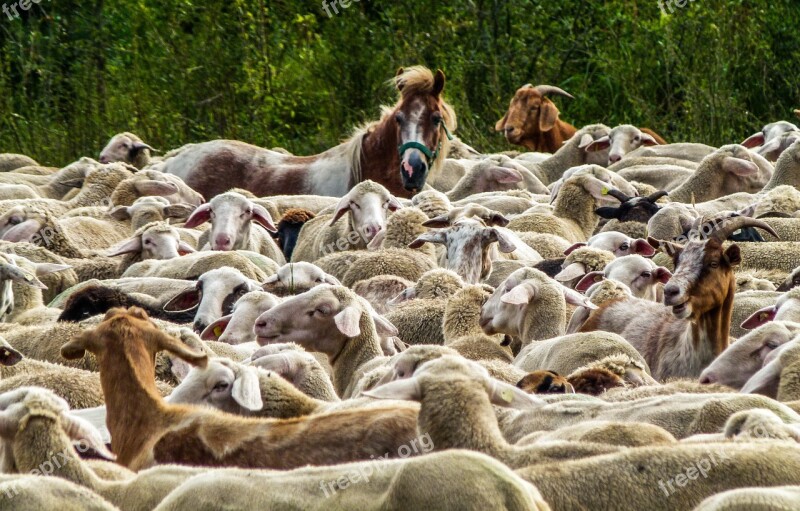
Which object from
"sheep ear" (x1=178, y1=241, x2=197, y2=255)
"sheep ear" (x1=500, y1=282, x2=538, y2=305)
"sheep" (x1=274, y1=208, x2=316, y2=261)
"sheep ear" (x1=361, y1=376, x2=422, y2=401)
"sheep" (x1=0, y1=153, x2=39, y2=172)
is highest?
"sheep ear" (x1=361, y1=376, x2=422, y2=401)

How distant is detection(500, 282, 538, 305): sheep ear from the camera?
6844mm

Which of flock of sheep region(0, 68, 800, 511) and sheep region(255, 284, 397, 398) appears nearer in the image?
flock of sheep region(0, 68, 800, 511)

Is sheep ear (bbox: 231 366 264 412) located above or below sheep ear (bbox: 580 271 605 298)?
above

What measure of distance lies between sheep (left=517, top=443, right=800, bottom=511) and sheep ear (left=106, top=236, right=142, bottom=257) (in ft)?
Result: 19.1

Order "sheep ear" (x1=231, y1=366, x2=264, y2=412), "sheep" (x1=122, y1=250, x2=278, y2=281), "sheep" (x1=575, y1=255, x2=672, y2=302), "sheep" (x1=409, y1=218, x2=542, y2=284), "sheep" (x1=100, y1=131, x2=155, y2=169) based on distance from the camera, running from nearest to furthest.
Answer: "sheep ear" (x1=231, y1=366, x2=264, y2=412) < "sheep" (x1=575, y1=255, x2=672, y2=302) < "sheep" (x1=122, y1=250, x2=278, y2=281) < "sheep" (x1=409, y1=218, x2=542, y2=284) < "sheep" (x1=100, y1=131, x2=155, y2=169)

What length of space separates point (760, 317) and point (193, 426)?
3.15 meters

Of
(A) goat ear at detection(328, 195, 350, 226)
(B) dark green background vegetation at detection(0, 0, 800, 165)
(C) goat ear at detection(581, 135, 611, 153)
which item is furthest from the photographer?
(B) dark green background vegetation at detection(0, 0, 800, 165)

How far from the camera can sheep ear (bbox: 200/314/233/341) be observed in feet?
22.8

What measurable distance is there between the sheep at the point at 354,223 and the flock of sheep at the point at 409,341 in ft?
0.07

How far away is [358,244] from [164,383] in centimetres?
404

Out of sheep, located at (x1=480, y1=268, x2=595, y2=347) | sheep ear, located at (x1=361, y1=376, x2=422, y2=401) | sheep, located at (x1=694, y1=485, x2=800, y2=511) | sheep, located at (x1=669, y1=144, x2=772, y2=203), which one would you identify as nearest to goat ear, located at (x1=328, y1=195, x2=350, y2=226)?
sheep, located at (x1=669, y1=144, x2=772, y2=203)

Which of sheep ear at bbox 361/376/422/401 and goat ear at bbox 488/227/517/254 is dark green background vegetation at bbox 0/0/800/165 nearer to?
goat ear at bbox 488/227/517/254

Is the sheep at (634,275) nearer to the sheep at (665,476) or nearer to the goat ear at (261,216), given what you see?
the goat ear at (261,216)

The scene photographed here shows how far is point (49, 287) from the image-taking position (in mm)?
8875
